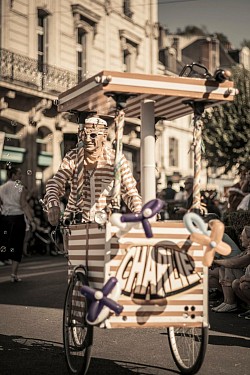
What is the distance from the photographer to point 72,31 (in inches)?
1192

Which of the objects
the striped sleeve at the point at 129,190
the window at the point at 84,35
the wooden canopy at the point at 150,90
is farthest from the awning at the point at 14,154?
the wooden canopy at the point at 150,90

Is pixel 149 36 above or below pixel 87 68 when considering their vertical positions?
above

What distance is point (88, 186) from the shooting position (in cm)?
688

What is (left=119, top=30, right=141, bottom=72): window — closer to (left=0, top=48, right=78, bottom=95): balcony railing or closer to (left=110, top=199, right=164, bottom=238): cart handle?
(left=0, top=48, right=78, bottom=95): balcony railing

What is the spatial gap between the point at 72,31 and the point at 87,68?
1603mm

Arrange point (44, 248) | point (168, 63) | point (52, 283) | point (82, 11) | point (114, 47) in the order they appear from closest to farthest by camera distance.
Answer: point (52, 283)
point (44, 248)
point (82, 11)
point (114, 47)
point (168, 63)

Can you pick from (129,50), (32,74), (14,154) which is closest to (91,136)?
(14,154)

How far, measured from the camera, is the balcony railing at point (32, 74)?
25.7 meters

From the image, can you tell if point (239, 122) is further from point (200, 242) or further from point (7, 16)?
point (200, 242)

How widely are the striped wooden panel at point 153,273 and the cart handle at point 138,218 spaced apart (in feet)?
0.45

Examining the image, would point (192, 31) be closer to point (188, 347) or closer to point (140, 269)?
point (188, 347)

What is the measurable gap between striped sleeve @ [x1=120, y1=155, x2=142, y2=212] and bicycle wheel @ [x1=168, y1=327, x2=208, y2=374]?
1117 millimetres

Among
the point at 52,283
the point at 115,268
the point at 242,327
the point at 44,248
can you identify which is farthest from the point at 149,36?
the point at 115,268

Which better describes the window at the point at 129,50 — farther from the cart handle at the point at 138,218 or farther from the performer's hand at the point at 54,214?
the cart handle at the point at 138,218
